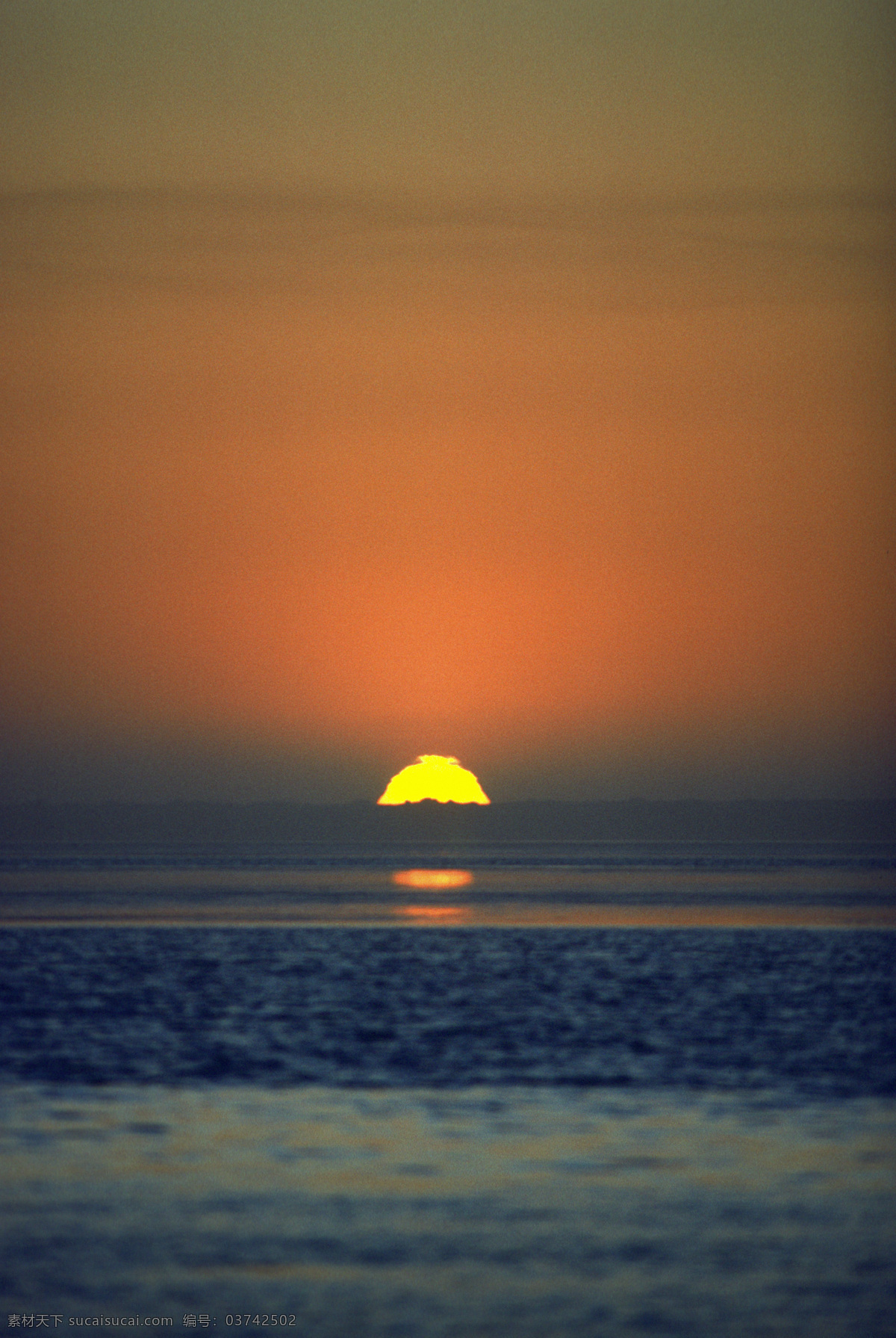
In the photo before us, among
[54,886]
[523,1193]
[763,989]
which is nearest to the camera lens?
[523,1193]

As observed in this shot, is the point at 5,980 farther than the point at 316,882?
No

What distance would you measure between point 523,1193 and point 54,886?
360 ft

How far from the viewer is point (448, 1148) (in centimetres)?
2288

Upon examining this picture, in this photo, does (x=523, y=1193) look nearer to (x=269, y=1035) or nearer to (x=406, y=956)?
(x=269, y=1035)

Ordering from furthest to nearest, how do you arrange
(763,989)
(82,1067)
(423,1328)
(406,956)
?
(406,956), (763,989), (82,1067), (423,1328)

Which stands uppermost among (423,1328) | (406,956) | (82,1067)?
(406,956)

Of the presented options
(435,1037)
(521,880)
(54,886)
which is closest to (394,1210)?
(435,1037)

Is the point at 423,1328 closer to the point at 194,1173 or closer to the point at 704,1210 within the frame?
the point at 704,1210

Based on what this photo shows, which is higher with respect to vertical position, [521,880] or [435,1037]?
[521,880]

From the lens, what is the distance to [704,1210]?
19.5 meters

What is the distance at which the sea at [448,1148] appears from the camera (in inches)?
643

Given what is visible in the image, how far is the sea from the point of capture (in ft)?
53.6

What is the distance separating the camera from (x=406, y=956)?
2340 inches

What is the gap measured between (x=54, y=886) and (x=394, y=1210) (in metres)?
110
